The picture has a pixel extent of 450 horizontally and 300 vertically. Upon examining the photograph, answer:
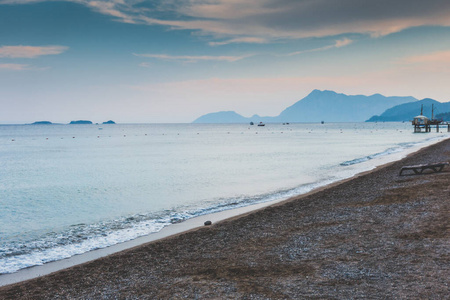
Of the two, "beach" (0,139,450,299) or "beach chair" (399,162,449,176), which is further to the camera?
"beach chair" (399,162,449,176)

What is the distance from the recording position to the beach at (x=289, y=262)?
6664 mm

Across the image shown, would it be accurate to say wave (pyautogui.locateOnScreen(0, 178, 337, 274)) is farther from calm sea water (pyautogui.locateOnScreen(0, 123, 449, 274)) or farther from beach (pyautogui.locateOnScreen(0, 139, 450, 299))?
beach (pyautogui.locateOnScreen(0, 139, 450, 299))

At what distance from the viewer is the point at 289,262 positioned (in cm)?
821

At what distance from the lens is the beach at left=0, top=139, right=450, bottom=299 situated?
666 centimetres

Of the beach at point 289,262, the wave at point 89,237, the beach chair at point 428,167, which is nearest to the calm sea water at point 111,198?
the wave at point 89,237

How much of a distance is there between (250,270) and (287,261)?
98 cm

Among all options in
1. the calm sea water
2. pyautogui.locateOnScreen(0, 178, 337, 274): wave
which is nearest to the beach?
pyautogui.locateOnScreen(0, 178, 337, 274): wave

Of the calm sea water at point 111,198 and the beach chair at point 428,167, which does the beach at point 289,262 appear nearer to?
the calm sea water at point 111,198

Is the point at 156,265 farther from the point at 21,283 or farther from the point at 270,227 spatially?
the point at 270,227

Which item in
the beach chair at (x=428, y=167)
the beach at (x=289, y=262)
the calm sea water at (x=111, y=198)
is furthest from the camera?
the beach chair at (x=428, y=167)

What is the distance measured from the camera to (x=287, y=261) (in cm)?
829

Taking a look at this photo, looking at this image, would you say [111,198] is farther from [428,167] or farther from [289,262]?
[428,167]

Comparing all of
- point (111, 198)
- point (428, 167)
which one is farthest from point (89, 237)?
point (428, 167)

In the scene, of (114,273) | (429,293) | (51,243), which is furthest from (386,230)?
(51,243)
